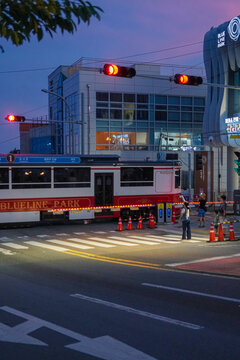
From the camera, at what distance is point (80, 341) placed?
7316 mm

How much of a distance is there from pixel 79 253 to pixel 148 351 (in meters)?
10.9

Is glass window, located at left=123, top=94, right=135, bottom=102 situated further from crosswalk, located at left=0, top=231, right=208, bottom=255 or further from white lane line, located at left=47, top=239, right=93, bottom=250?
white lane line, located at left=47, top=239, right=93, bottom=250

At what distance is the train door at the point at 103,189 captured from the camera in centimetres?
2772

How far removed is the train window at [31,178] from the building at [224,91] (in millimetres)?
17027

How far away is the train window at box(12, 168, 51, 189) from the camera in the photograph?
83.3 feet

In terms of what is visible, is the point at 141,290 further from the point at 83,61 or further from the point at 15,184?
the point at 83,61

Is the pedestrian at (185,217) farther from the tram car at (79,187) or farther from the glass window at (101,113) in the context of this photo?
the glass window at (101,113)

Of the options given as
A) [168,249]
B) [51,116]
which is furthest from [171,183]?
[51,116]

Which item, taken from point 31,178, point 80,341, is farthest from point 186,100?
point 80,341

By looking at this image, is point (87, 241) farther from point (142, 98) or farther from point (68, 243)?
point (142, 98)

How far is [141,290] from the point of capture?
36.6ft

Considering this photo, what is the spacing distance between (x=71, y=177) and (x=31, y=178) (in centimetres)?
242

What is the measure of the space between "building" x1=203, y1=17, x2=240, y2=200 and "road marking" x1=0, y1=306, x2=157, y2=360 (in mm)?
30751

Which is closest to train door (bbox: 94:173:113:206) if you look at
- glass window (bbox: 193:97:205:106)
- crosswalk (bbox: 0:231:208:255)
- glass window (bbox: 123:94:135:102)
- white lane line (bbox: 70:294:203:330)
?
crosswalk (bbox: 0:231:208:255)
